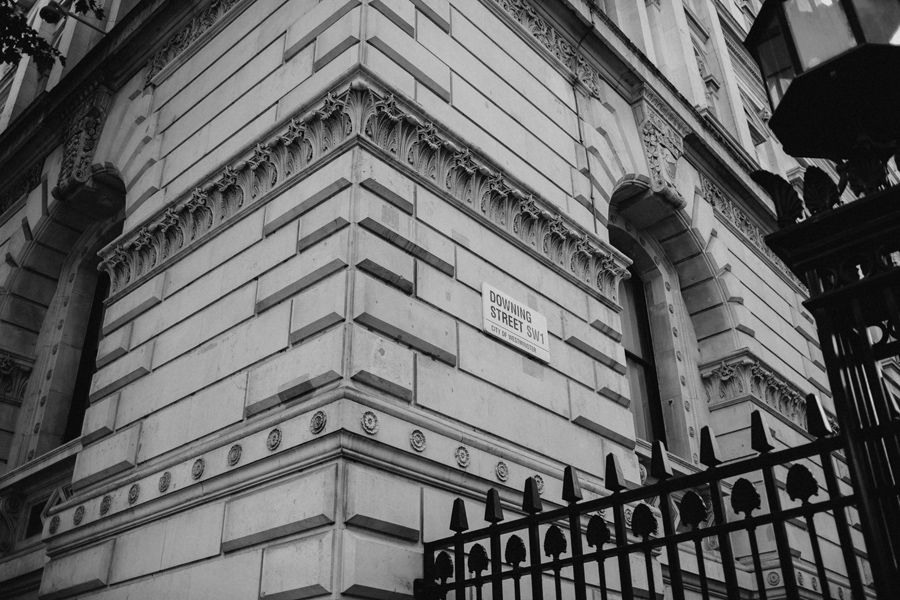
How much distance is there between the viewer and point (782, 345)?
14.9 meters

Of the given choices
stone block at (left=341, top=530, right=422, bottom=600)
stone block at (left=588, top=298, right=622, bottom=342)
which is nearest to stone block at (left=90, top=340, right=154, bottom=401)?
stone block at (left=341, top=530, right=422, bottom=600)

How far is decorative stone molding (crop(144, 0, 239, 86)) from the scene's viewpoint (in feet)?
36.2

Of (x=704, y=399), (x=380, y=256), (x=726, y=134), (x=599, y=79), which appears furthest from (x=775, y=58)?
(x=726, y=134)

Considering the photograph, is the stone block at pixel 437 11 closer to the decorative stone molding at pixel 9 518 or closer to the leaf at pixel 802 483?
the leaf at pixel 802 483

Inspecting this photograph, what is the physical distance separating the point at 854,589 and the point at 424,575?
11.1 feet

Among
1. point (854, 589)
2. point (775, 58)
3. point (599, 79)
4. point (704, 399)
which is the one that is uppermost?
point (599, 79)

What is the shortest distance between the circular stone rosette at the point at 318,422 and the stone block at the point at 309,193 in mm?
2162

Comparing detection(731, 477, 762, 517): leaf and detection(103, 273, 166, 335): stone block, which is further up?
detection(103, 273, 166, 335): stone block

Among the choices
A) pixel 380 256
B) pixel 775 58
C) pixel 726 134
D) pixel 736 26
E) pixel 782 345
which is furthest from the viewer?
pixel 736 26

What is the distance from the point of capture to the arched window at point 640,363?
12.5 meters

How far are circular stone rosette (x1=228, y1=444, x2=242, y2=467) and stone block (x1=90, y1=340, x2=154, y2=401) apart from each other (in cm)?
230

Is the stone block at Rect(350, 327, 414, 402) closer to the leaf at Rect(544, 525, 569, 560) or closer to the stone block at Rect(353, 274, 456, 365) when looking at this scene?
the stone block at Rect(353, 274, 456, 365)

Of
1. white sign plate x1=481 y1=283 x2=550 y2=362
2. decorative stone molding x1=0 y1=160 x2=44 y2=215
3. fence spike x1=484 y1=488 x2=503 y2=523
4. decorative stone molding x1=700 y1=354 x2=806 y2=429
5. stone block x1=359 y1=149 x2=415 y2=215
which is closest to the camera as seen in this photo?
fence spike x1=484 y1=488 x2=503 y2=523

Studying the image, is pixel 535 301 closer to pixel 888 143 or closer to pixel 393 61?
pixel 393 61
